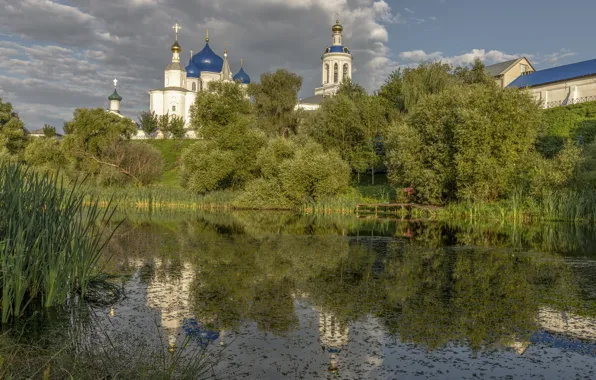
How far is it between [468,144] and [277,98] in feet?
87.9

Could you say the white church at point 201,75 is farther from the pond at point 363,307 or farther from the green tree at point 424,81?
the pond at point 363,307

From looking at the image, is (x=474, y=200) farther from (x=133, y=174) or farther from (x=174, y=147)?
(x=174, y=147)

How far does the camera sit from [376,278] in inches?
444

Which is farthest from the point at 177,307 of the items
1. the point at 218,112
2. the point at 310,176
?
the point at 218,112

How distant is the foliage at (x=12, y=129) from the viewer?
2005 inches

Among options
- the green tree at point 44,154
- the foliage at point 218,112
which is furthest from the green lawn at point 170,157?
the foliage at point 218,112

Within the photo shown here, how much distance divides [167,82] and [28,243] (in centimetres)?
7957

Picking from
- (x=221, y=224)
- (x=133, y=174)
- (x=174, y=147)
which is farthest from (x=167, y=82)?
(x=221, y=224)

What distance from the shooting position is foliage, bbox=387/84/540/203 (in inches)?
1064

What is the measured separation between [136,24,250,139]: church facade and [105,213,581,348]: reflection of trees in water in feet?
206

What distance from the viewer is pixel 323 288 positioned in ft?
33.6

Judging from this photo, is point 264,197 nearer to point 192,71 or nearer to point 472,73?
point 472,73

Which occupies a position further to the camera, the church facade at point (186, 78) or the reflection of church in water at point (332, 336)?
the church facade at point (186, 78)

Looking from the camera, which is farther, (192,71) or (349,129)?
(192,71)
